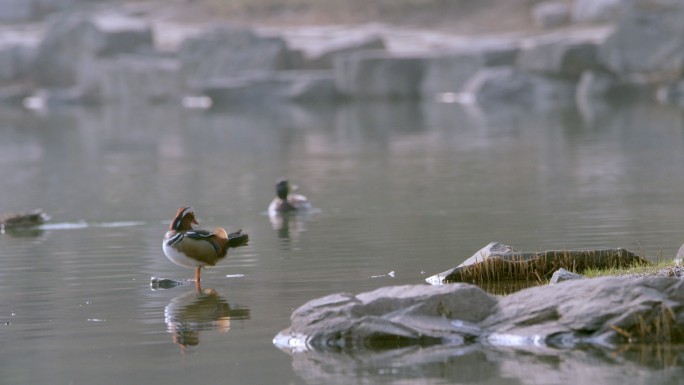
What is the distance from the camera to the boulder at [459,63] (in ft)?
172

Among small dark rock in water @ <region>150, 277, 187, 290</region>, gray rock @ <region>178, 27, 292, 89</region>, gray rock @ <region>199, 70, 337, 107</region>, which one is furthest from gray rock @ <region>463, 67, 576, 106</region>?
small dark rock in water @ <region>150, 277, 187, 290</region>

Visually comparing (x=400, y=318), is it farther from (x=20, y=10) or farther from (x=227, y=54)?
(x=20, y=10)

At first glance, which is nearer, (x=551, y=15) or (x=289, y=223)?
(x=289, y=223)

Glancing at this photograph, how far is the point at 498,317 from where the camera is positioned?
10.3m

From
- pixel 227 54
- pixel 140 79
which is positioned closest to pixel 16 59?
pixel 140 79

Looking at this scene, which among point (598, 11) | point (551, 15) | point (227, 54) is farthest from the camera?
point (227, 54)

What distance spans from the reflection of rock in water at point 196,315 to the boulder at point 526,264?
76.1 inches

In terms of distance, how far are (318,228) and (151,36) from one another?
44.2 metres

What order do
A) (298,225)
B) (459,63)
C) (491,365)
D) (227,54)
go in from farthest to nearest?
(227,54) → (459,63) → (298,225) → (491,365)

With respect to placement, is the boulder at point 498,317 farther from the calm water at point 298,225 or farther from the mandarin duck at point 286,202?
the mandarin duck at point 286,202

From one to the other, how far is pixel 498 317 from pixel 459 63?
43470mm

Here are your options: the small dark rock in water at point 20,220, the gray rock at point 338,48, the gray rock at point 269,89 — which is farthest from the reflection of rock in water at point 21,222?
the gray rock at point 338,48

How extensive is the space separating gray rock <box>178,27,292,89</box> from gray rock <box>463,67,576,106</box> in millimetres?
9400

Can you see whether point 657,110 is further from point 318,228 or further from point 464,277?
point 464,277
